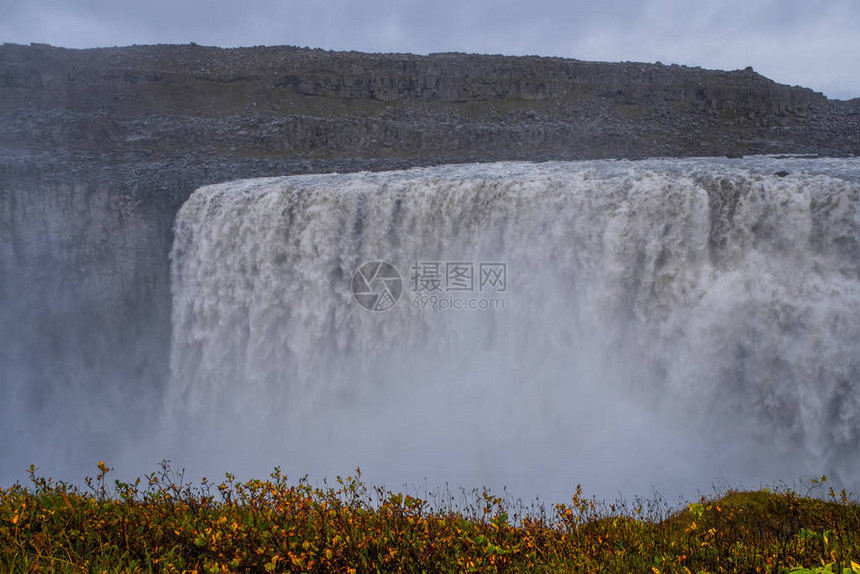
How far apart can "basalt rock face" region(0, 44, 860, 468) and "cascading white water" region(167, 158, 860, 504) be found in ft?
14.5

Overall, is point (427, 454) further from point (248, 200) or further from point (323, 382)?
point (248, 200)

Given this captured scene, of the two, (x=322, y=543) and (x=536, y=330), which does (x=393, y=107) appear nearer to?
(x=536, y=330)

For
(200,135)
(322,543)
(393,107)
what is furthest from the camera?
(393,107)

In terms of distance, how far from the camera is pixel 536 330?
16.8 m

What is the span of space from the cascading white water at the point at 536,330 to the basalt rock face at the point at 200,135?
443cm

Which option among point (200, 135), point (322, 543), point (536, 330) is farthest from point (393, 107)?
point (322, 543)

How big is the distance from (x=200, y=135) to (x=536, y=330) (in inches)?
1204

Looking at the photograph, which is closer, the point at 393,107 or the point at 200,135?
the point at 200,135

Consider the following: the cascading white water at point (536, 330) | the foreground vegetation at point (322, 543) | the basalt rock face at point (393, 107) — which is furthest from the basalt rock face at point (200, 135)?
the foreground vegetation at point (322, 543)

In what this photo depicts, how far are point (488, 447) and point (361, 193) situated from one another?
355 inches

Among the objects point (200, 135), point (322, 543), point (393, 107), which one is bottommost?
point (322, 543)

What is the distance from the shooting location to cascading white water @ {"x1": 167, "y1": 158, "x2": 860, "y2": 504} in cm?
1272

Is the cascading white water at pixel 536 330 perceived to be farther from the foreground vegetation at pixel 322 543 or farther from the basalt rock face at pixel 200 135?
the foreground vegetation at pixel 322 543

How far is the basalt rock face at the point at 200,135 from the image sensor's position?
75.8 ft
